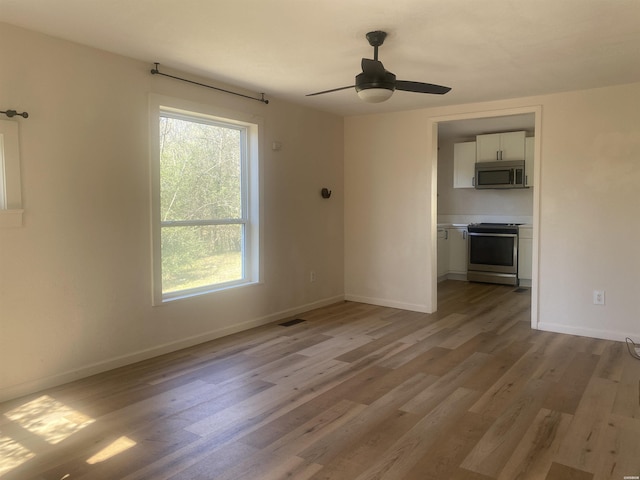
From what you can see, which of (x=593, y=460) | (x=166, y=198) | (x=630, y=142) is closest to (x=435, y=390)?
(x=593, y=460)

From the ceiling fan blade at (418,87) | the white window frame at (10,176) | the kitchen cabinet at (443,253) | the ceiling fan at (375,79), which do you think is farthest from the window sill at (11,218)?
the kitchen cabinet at (443,253)

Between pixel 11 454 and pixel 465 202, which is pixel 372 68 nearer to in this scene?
pixel 11 454

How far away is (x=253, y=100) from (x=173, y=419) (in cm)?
307

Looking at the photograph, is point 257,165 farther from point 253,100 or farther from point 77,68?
point 77,68

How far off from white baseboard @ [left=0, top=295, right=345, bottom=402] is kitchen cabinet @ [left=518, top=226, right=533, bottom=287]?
372 centimetres

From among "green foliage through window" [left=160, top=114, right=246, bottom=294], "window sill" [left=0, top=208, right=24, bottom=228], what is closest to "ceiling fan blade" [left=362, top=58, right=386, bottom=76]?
"green foliage through window" [left=160, top=114, right=246, bottom=294]

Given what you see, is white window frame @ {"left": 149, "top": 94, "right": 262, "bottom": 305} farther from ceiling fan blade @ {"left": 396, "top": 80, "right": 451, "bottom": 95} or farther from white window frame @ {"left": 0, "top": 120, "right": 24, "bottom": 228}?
ceiling fan blade @ {"left": 396, "top": 80, "right": 451, "bottom": 95}

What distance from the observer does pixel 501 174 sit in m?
7.03

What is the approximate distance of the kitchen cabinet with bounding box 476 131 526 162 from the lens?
6.91 meters

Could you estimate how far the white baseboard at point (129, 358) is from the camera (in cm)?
302

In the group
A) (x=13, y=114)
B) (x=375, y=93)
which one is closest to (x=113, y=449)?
(x=13, y=114)

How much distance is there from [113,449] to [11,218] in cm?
161

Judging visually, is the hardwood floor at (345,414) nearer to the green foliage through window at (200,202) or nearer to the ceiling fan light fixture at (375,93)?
the green foliage through window at (200,202)

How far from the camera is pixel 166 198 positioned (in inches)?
154
